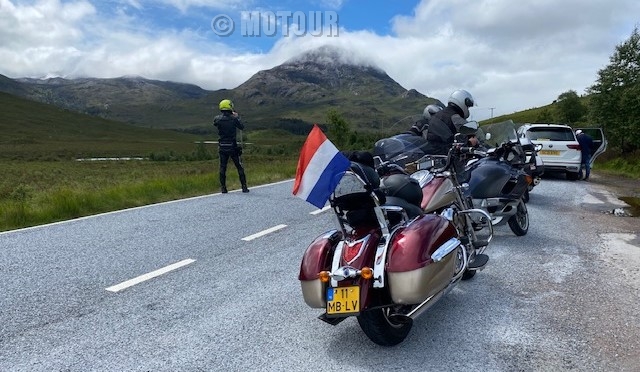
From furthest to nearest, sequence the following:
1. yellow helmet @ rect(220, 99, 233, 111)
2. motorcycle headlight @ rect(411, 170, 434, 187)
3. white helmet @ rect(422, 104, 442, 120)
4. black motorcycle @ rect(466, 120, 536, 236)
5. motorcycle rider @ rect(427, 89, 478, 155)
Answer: yellow helmet @ rect(220, 99, 233, 111) < white helmet @ rect(422, 104, 442, 120) < black motorcycle @ rect(466, 120, 536, 236) < motorcycle rider @ rect(427, 89, 478, 155) < motorcycle headlight @ rect(411, 170, 434, 187)

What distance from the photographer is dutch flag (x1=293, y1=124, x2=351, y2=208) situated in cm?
319

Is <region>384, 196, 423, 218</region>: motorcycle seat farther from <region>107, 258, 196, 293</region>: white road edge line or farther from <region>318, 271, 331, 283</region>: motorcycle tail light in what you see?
<region>107, 258, 196, 293</region>: white road edge line

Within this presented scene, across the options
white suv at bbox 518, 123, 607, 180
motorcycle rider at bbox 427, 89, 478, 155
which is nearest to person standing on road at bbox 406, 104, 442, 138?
motorcycle rider at bbox 427, 89, 478, 155

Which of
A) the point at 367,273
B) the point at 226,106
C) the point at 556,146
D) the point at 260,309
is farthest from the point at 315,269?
the point at 556,146

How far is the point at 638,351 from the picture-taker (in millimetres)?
3613

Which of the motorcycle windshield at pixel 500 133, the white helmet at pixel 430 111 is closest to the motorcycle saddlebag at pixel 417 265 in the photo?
the white helmet at pixel 430 111

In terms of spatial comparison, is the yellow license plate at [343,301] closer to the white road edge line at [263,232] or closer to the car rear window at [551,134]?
the white road edge line at [263,232]

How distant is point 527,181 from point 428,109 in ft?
7.29

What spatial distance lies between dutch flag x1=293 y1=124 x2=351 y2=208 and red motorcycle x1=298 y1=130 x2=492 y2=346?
0.79 ft

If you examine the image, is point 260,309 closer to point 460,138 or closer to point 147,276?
point 147,276

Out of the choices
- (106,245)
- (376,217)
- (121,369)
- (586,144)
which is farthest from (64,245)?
(586,144)

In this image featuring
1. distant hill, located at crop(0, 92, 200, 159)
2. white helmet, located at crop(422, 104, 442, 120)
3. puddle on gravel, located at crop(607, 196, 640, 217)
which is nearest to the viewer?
white helmet, located at crop(422, 104, 442, 120)

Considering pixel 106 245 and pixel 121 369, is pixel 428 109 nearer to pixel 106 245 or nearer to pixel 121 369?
pixel 106 245

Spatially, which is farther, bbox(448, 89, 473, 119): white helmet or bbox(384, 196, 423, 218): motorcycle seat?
bbox(448, 89, 473, 119): white helmet
